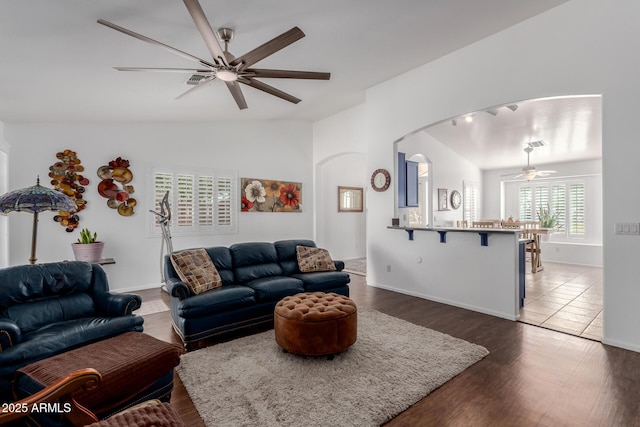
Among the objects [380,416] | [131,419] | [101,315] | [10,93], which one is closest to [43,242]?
[10,93]

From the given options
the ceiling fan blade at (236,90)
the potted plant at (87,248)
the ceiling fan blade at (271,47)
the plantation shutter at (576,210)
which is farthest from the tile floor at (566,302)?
the potted plant at (87,248)

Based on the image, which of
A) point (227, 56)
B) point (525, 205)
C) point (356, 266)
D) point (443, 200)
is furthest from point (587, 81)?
point (525, 205)

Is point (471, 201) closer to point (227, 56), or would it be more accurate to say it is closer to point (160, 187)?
point (160, 187)

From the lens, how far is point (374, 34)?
11.8ft

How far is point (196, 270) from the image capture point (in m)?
3.56

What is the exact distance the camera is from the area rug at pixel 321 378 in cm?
206

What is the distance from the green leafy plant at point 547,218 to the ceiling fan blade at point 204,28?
28.4ft

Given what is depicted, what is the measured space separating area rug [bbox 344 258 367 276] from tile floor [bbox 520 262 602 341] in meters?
3.12

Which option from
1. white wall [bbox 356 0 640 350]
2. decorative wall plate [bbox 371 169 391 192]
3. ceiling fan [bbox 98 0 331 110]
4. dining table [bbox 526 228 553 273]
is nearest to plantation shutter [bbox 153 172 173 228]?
ceiling fan [bbox 98 0 331 110]

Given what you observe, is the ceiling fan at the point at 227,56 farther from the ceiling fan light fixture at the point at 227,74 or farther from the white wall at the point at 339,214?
the white wall at the point at 339,214

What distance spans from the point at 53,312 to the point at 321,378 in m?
2.34

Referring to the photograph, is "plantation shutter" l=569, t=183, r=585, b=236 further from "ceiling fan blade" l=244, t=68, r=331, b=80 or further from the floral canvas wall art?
"ceiling fan blade" l=244, t=68, r=331, b=80

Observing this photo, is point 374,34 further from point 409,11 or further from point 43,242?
point 43,242

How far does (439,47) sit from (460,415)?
431 centimetres
